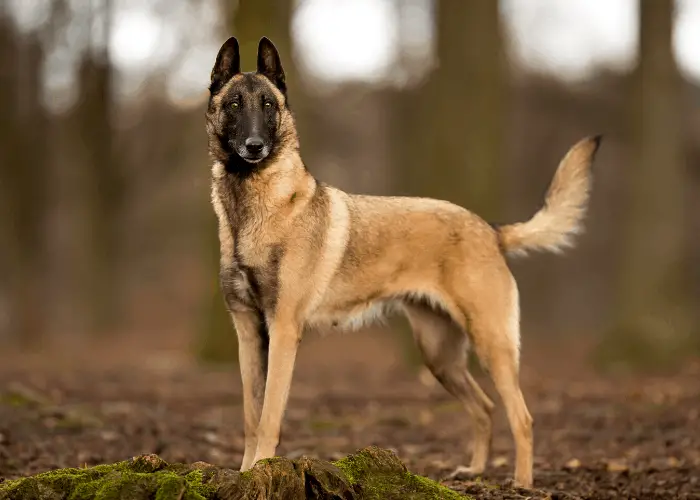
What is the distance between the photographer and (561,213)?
20.7ft

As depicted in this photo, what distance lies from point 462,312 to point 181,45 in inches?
731

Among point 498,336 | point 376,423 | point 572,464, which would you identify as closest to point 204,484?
point 498,336

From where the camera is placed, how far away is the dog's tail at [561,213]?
6.21 metres

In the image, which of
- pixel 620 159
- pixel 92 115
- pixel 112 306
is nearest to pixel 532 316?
pixel 620 159

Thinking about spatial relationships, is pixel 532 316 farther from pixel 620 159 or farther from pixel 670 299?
pixel 670 299

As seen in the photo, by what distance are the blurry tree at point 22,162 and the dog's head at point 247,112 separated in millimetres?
15336

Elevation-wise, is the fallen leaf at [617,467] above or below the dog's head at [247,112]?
below

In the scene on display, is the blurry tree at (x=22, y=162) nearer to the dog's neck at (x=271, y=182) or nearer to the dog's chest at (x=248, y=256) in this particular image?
the dog's neck at (x=271, y=182)

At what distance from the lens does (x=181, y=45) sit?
22703 millimetres

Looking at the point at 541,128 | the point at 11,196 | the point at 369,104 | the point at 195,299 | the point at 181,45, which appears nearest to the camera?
the point at 11,196

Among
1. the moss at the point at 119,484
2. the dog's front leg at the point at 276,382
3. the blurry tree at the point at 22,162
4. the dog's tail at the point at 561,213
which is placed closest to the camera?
the moss at the point at 119,484

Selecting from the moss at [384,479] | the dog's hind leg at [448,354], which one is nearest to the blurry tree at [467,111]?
the dog's hind leg at [448,354]

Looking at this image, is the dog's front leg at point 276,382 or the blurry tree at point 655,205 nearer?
the dog's front leg at point 276,382

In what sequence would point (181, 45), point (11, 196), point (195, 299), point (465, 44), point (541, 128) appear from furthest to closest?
1. point (195, 299)
2. point (541, 128)
3. point (181, 45)
4. point (11, 196)
5. point (465, 44)
